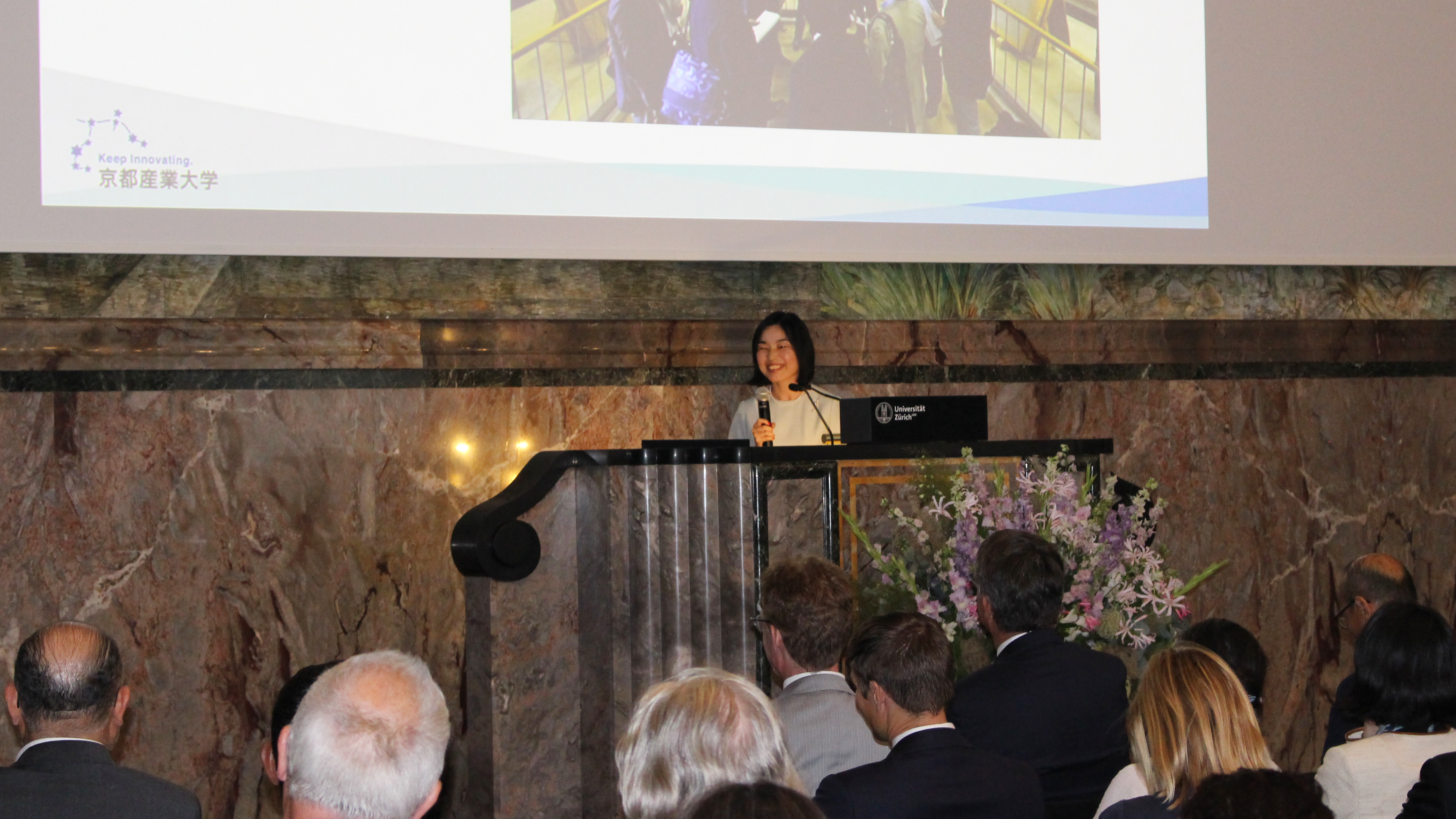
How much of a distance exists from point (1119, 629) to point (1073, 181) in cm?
247

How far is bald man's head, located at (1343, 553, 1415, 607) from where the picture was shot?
3779 millimetres

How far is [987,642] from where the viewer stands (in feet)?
12.0

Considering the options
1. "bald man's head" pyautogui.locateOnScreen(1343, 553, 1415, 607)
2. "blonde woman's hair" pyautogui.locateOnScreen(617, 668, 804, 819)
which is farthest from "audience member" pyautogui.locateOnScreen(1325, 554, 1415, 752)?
"blonde woman's hair" pyautogui.locateOnScreen(617, 668, 804, 819)

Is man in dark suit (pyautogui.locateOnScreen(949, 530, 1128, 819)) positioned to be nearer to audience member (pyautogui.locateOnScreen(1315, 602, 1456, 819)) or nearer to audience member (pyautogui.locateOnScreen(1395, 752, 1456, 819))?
audience member (pyautogui.locateOnScreen(1315, 602, 1456, 819))

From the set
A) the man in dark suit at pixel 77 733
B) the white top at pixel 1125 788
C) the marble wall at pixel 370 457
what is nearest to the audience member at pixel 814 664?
the white top at pixel 1125 788

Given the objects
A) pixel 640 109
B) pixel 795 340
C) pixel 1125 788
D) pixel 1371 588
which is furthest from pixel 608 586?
pixel 1371 588

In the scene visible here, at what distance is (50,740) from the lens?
99.3 inches

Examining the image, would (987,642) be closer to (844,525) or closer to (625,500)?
(844,525)

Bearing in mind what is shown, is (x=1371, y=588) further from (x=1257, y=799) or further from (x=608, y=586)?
(x=1257, y=799)

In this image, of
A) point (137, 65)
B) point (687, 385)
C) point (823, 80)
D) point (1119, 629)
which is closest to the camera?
point (1119, 629)

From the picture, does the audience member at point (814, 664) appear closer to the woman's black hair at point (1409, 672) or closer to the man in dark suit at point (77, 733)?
the woman's black hair at point (1409, 672)

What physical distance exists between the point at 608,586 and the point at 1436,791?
7.09 feet

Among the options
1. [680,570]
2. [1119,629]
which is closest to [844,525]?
[680,570]

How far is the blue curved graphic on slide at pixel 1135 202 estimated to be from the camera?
5250 mm
